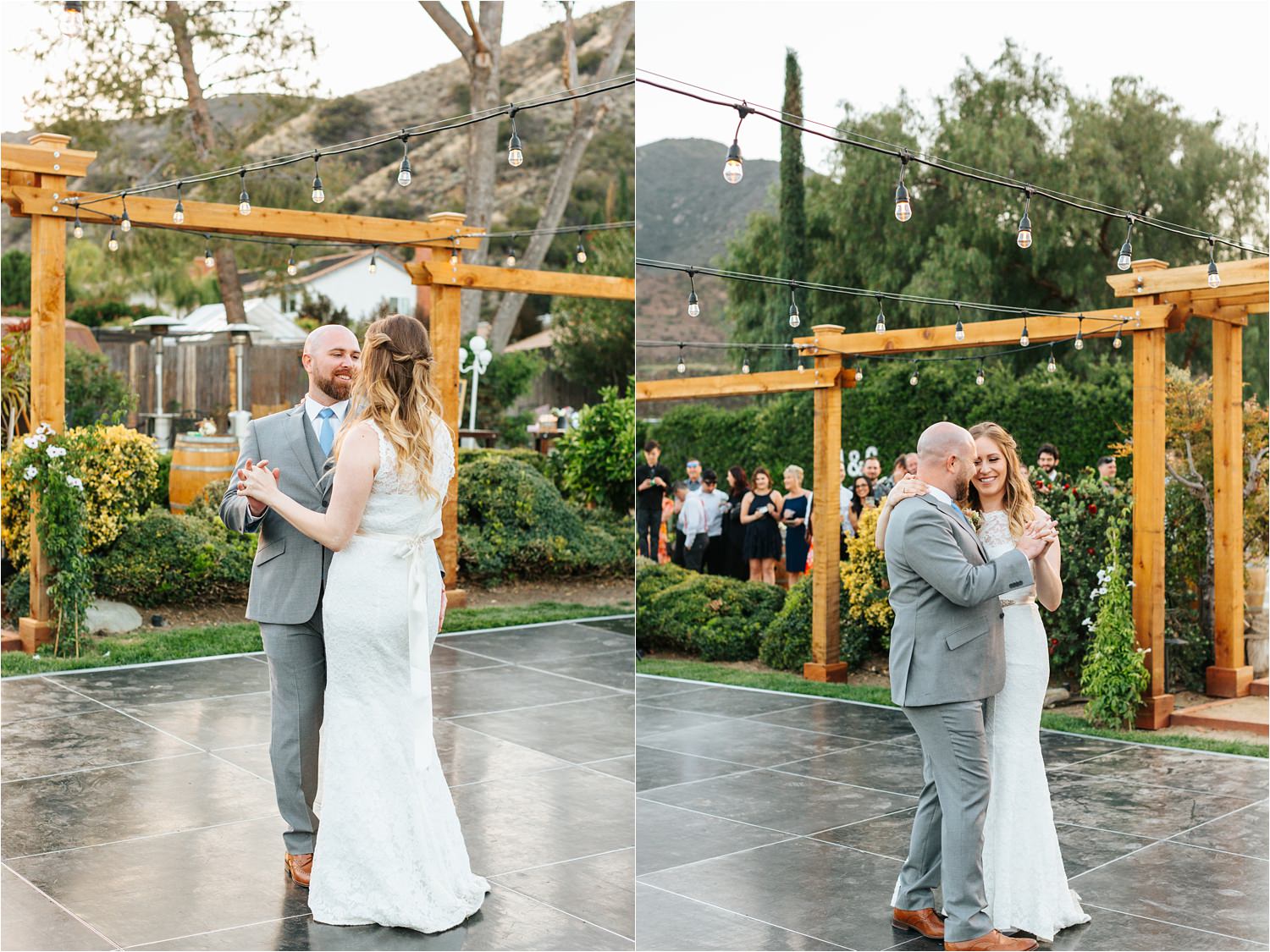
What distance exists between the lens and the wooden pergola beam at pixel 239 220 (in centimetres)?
681

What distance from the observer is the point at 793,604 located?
779 centimetres

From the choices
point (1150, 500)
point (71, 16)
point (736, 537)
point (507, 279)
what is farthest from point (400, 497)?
point (736, 537)

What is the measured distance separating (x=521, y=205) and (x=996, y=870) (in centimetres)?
3026

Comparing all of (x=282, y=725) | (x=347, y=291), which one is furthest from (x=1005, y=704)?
(x=347, y=291)

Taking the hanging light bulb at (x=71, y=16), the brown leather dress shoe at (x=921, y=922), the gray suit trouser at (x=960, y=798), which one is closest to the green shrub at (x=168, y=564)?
the hanging light bulb at (x=71, y=16)

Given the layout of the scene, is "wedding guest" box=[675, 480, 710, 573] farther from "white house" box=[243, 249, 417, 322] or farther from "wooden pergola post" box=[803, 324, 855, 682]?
"white house" box=[243, 249, 417, 322]

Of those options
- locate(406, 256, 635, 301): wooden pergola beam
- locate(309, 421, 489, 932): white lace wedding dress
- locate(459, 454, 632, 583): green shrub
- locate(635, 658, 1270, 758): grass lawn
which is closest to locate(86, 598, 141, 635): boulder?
locate(459, 454, 632, 583): green shrub

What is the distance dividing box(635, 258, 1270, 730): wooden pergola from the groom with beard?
14.1 ft

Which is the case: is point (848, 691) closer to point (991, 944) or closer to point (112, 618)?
point (991, 944)

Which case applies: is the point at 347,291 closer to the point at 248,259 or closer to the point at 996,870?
the point at 248,259

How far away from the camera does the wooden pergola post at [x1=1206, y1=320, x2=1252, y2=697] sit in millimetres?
7055

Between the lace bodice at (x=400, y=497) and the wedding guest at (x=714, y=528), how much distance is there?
235 inches

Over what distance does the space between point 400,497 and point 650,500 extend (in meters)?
6.17

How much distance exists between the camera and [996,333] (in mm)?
7043
